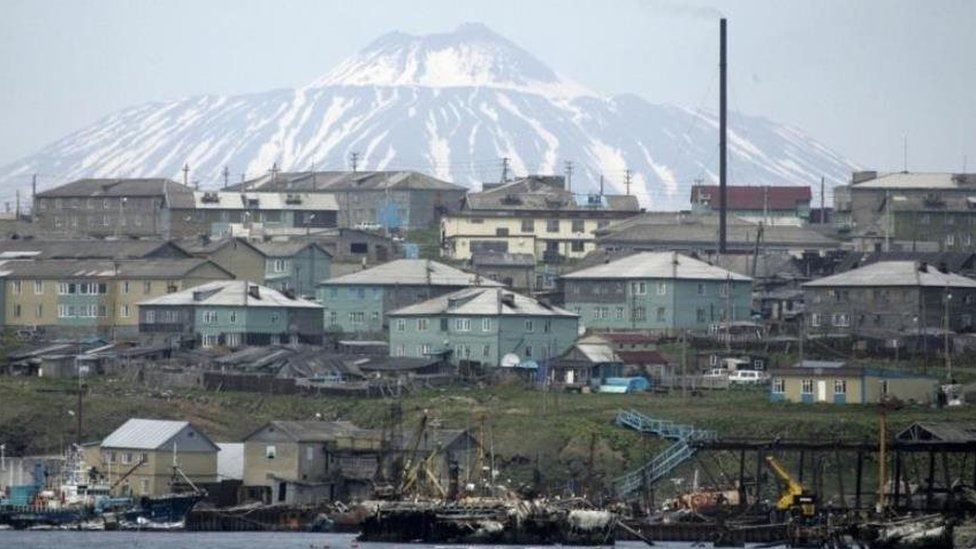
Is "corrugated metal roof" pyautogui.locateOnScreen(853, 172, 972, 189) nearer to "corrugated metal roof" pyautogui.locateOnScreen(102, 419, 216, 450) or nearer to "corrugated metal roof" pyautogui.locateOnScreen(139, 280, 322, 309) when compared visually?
"corrugated metal roof" pyautogui.locateOnScreen(139, 280, 322, 309)

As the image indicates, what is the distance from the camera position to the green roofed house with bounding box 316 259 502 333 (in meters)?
113

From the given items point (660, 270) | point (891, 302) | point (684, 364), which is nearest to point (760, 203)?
point (660, 270)

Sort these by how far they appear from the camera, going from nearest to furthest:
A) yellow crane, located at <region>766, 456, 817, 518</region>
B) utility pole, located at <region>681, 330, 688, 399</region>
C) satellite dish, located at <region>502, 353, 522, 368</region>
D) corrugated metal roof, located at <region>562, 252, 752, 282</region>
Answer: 1. yellow crane, located at <region>766, 456, 817, 518</region>
2. utility pole, located at <region>681, 330, 688, 399</region>
3. satellite dish, located at <region>502, 353, 522, 368</region>
4. corrugated metal roof, located at <region>562, 252, 752, 282</region>

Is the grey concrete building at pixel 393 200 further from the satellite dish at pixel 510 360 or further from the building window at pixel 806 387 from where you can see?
the building window at pixel 806 387

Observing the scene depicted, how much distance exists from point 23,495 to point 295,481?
7.66 m

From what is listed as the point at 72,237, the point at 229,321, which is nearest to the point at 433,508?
the point at 229,321

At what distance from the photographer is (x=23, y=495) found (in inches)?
3236

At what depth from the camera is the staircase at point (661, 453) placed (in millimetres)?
81938

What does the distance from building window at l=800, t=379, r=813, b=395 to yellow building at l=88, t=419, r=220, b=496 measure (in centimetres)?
1962

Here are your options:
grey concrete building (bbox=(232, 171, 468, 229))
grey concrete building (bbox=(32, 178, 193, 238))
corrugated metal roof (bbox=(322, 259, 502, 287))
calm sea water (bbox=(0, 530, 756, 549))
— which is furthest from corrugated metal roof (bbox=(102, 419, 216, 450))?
grey concrete building (bbox=(232, 171, 468, 229))

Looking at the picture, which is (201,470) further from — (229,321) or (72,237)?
(72,237)

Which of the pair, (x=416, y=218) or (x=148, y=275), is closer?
(x=148, y=275)

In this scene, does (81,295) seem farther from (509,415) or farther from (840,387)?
(840,387)

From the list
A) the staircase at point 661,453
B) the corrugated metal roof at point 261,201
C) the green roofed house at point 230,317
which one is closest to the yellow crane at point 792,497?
the staircase at point 661,453
